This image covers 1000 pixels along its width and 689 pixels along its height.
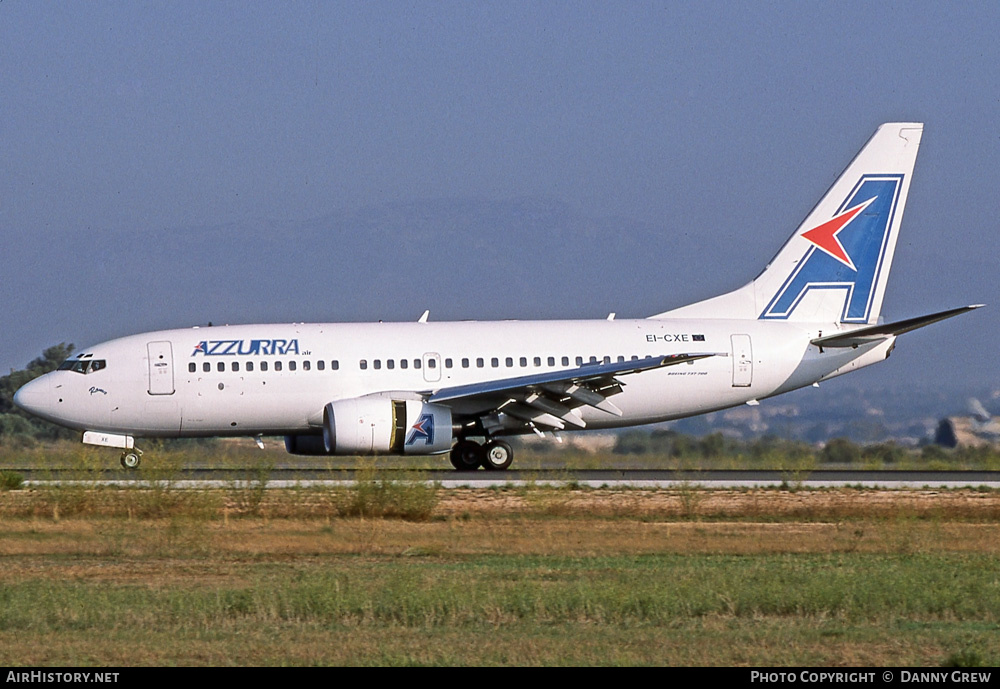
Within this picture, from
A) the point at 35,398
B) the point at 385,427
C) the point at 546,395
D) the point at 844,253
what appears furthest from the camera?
the point at 844,253

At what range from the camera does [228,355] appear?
28812mm

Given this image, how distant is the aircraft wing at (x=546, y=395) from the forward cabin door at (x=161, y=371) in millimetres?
5404

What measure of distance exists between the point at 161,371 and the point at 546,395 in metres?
7.98

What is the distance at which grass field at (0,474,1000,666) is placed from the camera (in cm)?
1045

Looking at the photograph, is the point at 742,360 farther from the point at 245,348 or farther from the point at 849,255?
the point at 245,348

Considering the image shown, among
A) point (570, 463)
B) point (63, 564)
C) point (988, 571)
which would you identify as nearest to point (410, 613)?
point (63, 564)

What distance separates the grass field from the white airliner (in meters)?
4.83

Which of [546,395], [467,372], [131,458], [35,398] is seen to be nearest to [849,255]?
[546,395]

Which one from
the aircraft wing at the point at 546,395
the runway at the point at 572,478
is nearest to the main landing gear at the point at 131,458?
the runway at the point at 572,478

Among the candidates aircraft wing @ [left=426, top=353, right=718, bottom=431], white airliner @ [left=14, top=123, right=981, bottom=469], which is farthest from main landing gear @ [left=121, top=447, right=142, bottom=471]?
aircraft wing @ [left=426, top=353, right=718, bottom=431]

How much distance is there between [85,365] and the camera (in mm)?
28938

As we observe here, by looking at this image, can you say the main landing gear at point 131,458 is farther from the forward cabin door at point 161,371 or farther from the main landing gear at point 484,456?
the main landing gear at point 484,456

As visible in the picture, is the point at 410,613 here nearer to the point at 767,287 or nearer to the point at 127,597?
the point at 127,597
